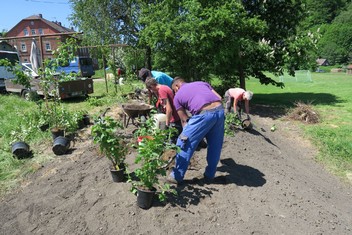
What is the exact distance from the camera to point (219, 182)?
4.33 metres

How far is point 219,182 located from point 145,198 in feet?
4.29

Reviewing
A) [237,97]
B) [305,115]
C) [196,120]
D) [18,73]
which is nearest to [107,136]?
[196,120]

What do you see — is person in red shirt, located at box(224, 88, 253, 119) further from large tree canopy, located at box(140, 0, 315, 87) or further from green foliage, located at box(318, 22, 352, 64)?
green foliage, located at box(318, 22, 352, 64)

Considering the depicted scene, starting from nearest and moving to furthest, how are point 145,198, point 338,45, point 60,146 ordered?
1. point 145,198
2. point 60,146
3. point 338,45

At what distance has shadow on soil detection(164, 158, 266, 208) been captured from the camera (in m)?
3.78

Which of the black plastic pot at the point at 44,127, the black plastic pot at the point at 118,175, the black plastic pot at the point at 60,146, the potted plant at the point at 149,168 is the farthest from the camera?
the black plastic pot at the point at 44,127

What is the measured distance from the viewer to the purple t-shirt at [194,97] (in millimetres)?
3838

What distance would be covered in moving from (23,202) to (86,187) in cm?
86

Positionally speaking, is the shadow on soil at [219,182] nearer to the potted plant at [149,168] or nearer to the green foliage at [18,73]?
the potted plant at [149,168]

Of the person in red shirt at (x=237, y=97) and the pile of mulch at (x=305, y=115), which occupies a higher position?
the person in red shirt at (x=237, y=97)

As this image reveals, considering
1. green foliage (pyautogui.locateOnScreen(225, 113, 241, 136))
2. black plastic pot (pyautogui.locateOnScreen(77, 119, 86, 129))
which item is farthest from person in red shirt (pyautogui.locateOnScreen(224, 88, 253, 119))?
black plastic pot (pyautogui.locateOnScreen(77, 119, 86, 129))

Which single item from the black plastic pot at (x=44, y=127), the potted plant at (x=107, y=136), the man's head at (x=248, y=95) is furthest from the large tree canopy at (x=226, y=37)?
the potted plant at (x=107, y=136)

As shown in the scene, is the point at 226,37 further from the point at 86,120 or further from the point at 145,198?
the point at 145,198

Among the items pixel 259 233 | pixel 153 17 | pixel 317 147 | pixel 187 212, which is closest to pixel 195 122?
pixel 187 212
